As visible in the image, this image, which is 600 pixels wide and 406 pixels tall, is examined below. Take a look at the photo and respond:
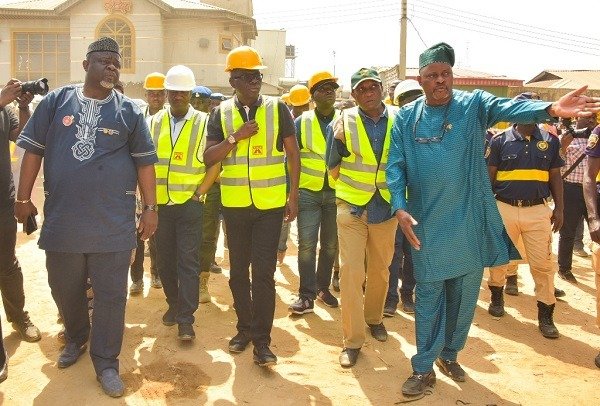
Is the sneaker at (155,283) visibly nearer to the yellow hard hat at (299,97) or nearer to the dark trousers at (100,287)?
the dark trousers at (100,287)

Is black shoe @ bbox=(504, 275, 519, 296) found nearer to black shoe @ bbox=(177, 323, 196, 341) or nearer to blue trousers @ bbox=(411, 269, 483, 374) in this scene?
blue trousers @ bbox=(411, 269, 483, 374)

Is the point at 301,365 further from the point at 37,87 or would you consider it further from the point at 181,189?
the point at 37,87

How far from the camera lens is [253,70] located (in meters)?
3.86

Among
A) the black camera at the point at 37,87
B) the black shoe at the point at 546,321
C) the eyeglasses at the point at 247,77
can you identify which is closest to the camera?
the black camera at the point at 37,87

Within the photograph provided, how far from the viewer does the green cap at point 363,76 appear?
13.3 feet

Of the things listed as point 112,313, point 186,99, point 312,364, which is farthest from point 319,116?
point 112,313

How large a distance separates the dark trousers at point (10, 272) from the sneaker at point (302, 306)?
2375mm

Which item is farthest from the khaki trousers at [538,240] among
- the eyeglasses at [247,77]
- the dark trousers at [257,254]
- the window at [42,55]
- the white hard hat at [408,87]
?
the window at [42,55]

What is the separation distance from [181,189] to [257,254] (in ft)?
3.27

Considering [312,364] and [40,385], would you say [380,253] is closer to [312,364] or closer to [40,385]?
[312,364]

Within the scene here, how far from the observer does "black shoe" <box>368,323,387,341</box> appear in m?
4.50

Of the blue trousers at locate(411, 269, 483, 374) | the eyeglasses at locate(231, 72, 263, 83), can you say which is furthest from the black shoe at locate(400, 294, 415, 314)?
the eyeglasses at locate(231, 72, 263, 83)

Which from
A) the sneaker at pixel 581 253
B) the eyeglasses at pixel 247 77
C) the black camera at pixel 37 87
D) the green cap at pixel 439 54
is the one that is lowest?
the sneaker at pixel 581 253

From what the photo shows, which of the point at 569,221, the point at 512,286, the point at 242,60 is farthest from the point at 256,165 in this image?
the point at 569,221
